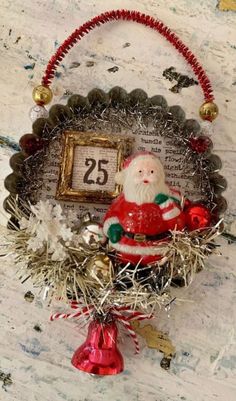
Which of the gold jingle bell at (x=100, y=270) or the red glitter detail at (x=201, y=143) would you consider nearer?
the gold jingle bell at (x=100, y=270)

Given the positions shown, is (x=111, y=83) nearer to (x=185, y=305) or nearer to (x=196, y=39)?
(x=196, y=39)

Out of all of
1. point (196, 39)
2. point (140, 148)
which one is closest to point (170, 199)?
point (140, 148)

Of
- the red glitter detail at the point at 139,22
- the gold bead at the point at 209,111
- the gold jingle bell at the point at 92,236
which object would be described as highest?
the red glitter detail at the point at 139,22

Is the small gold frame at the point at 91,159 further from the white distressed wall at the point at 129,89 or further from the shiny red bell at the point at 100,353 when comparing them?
the shiny red bell at the point at 100,353

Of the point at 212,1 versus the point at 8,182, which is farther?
the point at 212,1

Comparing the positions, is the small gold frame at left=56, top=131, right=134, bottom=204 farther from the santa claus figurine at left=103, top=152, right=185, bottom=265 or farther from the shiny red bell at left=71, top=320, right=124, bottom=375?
the shiny red bell at left=71, top=320, right=124, bottom=375

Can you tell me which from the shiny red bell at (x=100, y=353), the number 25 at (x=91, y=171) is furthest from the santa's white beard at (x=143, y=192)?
the shiny red bell at (x=100, y=353)

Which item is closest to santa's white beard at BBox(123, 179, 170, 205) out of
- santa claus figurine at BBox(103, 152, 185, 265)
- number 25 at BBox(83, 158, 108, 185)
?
santa claus figurine at BBox(103, 152, 185, 265)
